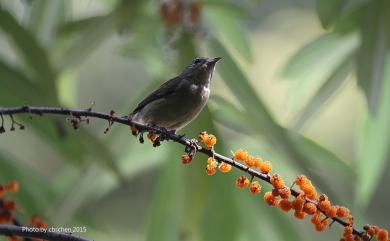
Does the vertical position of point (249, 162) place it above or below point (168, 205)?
below

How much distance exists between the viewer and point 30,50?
3.97 meters

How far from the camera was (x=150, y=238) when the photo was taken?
157 inches

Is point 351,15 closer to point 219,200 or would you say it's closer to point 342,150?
point 219,200

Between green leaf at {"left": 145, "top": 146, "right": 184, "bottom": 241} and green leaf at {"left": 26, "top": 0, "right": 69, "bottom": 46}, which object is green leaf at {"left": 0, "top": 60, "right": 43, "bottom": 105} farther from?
green leaf at {"left": 145, "top": 146, "right": 184, "bottom": 241}

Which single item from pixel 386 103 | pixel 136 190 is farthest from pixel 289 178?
pixel 136 190

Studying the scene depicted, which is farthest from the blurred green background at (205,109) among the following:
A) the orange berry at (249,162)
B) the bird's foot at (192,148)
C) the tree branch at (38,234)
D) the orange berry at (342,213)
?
the tree branch at (38,234)

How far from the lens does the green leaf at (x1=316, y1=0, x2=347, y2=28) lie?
3533 mm

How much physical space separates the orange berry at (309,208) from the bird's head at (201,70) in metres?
1.13

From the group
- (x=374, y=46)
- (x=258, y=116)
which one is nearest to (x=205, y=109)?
(x=258, y=116)

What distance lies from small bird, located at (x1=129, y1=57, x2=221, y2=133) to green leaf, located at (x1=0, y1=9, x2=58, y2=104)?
90 cm

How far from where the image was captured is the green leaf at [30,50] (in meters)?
3.97

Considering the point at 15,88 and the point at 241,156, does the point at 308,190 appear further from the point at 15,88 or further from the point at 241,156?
the point at 15,88

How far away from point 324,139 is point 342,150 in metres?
0.53

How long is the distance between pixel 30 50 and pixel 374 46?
1747 mm
